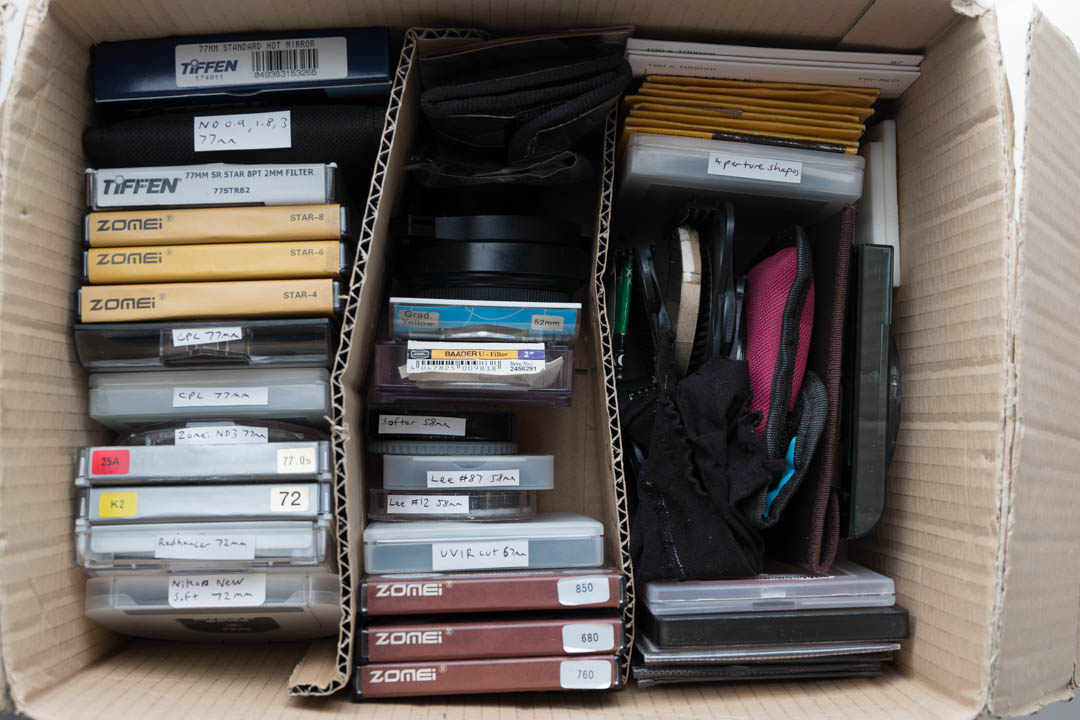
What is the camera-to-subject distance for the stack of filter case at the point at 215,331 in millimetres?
832

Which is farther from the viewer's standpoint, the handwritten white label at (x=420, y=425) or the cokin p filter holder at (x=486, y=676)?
the handwritten white label at (x=420, y=425)

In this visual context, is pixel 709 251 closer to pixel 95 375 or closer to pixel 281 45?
pixel 281 45

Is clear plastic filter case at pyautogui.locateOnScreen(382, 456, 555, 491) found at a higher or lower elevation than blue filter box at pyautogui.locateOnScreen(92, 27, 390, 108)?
lower

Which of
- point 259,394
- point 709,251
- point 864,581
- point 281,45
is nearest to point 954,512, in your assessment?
point 864,581

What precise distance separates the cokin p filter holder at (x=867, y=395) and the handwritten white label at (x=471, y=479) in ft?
1.35

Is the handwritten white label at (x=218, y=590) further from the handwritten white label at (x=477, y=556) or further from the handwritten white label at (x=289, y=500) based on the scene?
the handwritten white label at (x=477, y=556)

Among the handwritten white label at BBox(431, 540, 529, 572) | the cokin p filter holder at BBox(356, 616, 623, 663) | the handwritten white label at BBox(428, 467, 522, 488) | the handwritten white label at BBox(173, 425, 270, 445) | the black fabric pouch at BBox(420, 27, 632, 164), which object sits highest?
the black fabric pouch at BBox(420, 27, 632, 164)

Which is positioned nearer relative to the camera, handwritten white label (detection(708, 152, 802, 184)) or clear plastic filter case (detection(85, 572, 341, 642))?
clear plastic filter case (detection(85, 572, 341, 642))

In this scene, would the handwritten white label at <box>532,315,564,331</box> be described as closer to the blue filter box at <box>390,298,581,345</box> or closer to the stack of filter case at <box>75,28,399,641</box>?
the blue filter box at <box>390,298,581,345</box>

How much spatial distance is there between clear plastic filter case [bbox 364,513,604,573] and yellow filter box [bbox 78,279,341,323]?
0.27 meters

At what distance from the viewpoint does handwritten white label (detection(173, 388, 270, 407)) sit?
0.86 metres

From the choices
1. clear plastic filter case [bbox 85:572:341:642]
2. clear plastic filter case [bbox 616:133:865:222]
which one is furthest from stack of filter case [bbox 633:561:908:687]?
clear plastic filter case [bbox 616:133:865:222]

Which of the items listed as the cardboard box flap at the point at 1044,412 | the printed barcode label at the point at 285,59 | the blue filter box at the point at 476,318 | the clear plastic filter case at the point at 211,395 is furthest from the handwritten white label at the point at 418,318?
the cardboard box flap at the point at 1044,412

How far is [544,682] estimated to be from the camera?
83 cm
